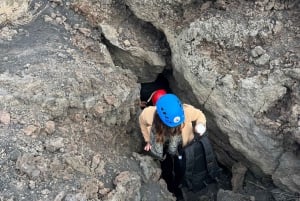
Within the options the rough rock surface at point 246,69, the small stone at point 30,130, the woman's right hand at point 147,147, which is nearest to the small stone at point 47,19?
the rough rock surface at point 246,69

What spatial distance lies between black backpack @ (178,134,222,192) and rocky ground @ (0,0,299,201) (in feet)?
0.79

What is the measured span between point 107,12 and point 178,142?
5.56ft

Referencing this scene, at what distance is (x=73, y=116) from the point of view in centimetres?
431

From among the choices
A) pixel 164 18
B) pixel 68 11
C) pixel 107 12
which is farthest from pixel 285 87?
pixel 68 11

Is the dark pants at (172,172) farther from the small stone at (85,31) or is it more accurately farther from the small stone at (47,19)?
the small stone at (47,19)

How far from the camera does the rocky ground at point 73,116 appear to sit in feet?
12.2

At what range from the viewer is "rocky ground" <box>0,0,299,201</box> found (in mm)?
3717

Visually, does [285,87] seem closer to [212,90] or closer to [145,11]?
[212,90]

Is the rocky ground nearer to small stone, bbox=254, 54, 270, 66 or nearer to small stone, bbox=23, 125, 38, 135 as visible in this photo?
small stone, bbox=23, 125, 38, 135

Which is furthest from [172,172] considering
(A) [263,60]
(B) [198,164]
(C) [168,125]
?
(A) [263,60]

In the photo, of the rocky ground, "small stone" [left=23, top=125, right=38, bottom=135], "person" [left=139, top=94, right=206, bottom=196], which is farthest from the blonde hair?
"small stone" [left=23, top=125, right=38, bottom=135]

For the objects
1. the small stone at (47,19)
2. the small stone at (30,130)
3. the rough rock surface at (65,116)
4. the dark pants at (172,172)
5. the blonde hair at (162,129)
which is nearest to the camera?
the rough rock surface at (65,116)

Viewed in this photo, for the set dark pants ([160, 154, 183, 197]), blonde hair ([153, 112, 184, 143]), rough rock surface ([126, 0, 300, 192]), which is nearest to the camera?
blonde hair ([153, 112, 184, 143])

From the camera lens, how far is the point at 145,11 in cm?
513
